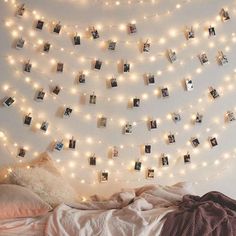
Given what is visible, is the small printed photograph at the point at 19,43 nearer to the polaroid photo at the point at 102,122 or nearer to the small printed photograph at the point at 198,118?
the polaroid photo at the point at 102,122

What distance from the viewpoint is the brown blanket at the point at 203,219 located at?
210 centimetres

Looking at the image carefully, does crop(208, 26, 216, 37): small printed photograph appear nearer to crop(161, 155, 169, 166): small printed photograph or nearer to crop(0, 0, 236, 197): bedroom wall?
crop(0, 0, 236, 197): bedroom wall

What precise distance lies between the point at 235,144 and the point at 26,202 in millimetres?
1695

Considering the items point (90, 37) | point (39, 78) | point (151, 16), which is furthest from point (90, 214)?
point (151, 16)

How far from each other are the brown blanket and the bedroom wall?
0.63 m

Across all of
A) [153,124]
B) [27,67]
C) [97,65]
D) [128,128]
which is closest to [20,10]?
[27,67]

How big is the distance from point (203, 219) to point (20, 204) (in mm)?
1021

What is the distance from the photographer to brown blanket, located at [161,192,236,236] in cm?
210

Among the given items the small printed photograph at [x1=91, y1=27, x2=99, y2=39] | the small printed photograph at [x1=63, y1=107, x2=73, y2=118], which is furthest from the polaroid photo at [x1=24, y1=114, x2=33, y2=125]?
the small printed photograph at [x1=91, y1=27, x2=99, y2=39]

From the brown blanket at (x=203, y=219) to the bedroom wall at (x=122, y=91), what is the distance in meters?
0.63

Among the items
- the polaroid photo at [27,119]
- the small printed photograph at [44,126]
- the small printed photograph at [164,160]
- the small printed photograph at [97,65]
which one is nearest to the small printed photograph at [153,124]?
the small printed photograph at [164,160]

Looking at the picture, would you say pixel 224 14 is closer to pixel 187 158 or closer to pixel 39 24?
pixel 187 158

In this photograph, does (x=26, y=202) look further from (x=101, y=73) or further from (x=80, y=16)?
(x=80, y=16)

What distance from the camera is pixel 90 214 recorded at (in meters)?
2.25
